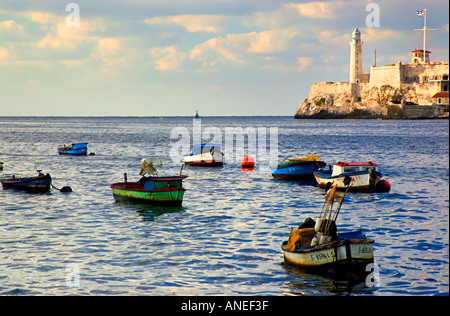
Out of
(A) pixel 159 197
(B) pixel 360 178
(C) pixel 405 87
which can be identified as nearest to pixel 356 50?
(C) pixel 405 87

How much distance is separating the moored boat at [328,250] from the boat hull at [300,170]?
977 inches

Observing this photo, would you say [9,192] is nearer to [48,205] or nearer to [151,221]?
[48,205]

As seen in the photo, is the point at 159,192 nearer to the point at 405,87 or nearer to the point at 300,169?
the point at 300,169

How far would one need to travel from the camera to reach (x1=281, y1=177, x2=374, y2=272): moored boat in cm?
1755

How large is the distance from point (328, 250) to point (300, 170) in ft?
85.6

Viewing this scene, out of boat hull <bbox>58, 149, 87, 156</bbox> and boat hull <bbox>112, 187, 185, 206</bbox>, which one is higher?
boat hull <bbox>58, 149, 87, 156</bbox>

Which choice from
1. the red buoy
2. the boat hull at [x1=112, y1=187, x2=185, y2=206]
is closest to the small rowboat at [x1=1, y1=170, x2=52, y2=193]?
the boat hull at [x1=112, y1=187, x2=185, y2=206]

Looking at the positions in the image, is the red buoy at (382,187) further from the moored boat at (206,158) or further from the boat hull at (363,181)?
the moored boat at (206,158)

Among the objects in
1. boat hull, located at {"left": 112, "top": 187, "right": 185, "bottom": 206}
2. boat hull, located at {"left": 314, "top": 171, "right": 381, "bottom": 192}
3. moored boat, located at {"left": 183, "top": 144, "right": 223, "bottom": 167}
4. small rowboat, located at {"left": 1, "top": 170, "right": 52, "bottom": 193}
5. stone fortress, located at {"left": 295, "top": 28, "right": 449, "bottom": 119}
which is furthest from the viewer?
stone fortress, located at {"left": 295, "top": 28, "right": 449, "bottom": 119}

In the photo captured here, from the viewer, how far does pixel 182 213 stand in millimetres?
29203

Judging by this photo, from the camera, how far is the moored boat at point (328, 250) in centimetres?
1755

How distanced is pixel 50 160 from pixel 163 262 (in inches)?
1824

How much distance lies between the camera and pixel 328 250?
17.6m

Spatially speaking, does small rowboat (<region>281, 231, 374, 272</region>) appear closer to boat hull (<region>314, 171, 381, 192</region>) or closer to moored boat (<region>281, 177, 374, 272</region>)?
moored boat (<region>281, 177, 374, 272</region>)
